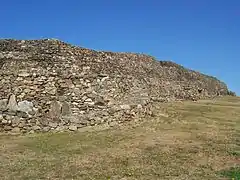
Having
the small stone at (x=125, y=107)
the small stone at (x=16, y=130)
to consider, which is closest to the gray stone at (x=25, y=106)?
the small stone at (x=16, y=130)

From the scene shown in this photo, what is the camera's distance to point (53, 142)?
651 inches

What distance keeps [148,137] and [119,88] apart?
5.09 meters

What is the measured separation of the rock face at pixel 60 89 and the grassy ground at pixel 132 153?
46.4 inches

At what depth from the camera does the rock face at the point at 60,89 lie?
1912 centimetres

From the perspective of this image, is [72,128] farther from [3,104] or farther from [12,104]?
[3,104]

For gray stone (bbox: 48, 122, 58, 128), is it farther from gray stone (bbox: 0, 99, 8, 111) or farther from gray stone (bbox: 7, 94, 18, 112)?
gray stone (bbox: 0, 99, 8, 111)

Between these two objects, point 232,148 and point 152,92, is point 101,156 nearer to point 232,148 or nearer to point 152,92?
point 232,148

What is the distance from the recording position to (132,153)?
1452 cm

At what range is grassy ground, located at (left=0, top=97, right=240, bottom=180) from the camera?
11.9 meters

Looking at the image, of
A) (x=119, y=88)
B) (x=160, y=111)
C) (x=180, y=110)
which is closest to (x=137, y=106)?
(x=119, y=88)

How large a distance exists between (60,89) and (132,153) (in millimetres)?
6886

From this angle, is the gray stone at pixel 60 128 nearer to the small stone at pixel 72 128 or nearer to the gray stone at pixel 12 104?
the small stone at pixel 72 128

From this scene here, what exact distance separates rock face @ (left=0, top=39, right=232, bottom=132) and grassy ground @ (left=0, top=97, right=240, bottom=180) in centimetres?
118

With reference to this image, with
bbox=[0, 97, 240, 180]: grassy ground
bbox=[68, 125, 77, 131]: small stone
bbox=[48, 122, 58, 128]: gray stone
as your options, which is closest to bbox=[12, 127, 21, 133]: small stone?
bbox=[0, 97, 240, 180]: grassy ground
